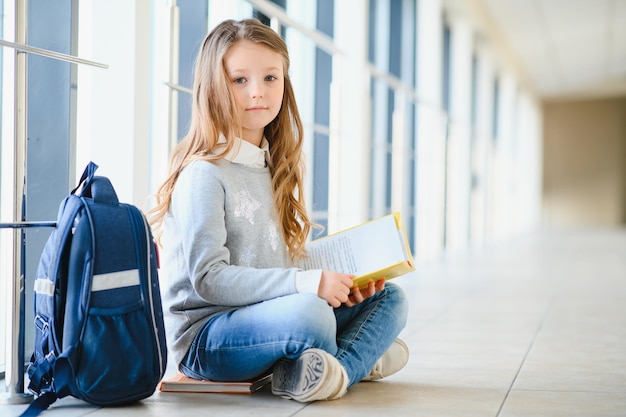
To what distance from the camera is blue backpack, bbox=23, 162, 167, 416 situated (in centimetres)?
164

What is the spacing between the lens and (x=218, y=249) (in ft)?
5.77

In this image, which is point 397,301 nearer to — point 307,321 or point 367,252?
point 367,252

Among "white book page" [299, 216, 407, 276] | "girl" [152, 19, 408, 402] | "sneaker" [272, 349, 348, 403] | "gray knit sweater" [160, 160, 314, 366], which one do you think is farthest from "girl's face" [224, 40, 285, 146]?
"sneaker" [272, 349, 348, 403]

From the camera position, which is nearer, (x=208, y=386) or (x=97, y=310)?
(x=97, y=310)

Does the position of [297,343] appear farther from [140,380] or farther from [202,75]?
[202,75]

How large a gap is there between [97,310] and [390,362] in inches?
30.3

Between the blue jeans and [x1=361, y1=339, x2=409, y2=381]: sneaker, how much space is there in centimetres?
10

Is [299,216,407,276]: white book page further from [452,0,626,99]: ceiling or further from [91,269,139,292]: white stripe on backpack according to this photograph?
[452,0,626,99]: ceiling

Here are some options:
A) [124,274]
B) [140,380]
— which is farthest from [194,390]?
[124,274]

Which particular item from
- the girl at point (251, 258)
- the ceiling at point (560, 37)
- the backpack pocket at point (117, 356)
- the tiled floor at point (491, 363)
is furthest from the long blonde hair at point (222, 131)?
the ceiling at point (560, 37)

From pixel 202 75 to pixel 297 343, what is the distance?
650 mm

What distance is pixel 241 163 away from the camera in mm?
1928

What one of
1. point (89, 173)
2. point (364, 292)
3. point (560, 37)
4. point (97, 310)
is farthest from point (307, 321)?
point (560, 37)

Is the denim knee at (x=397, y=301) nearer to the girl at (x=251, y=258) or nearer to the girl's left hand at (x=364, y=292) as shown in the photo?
the girl at (x=251, y=258)
